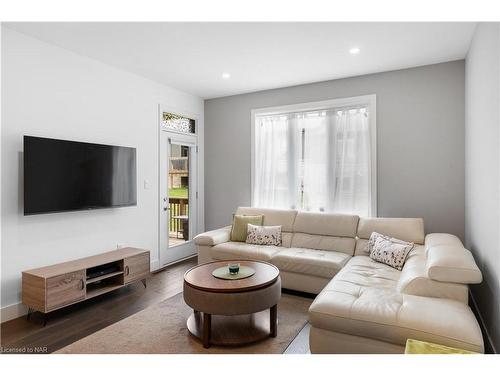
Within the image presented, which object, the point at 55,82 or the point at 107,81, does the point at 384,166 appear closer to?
the point at 107,81

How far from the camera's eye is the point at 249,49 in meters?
3.26

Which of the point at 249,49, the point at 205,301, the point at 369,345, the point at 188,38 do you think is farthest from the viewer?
the point at 249,49

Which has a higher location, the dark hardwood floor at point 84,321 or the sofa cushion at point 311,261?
the sofa cushion at point 311,261

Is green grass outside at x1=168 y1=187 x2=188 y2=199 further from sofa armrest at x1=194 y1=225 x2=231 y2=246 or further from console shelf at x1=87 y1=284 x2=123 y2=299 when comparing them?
console shelf at x1=87 y1=284 x2=123 y2=299

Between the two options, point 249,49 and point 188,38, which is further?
point 249,49

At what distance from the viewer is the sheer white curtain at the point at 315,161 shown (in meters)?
4.16

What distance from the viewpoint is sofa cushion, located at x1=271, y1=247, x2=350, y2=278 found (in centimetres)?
332

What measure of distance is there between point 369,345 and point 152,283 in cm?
277

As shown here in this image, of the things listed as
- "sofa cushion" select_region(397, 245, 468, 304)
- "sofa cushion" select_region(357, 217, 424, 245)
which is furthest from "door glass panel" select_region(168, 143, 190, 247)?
"sofa cushion" select_region(397, 245, 468, 304)

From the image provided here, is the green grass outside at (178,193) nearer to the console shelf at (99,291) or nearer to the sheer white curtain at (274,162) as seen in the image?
the sheer white curtain at (274,162)

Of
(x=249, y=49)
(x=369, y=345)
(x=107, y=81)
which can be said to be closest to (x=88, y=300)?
(x=107, y=81)

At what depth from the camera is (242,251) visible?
150 inches

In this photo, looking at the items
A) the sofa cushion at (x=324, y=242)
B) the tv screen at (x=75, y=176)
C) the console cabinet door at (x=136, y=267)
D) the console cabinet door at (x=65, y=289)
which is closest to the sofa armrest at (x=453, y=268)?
the sofa cushion at (x=324, y=242)

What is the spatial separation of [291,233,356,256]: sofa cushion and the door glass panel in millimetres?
Answer: 1910
